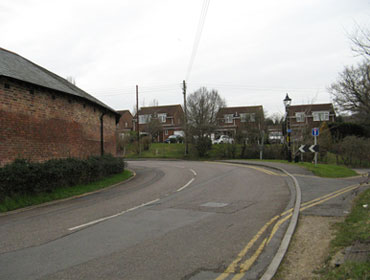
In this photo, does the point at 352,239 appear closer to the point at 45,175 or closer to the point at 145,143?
the point at 45,175

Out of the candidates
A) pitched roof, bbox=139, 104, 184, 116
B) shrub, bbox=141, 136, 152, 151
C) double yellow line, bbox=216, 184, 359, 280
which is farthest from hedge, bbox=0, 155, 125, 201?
pitched roof, bbox=139, 104, 184, 116

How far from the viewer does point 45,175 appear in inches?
452

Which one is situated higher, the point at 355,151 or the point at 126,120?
the point at 126,120

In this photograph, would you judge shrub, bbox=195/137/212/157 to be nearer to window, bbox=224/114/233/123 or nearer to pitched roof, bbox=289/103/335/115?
window, bbox=224/114/233/123

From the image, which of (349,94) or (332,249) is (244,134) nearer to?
(349,94)

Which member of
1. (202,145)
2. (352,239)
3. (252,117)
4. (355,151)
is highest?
(252,117)

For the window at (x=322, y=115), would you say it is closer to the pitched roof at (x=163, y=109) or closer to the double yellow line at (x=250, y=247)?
the pitched roof at (x=163, y=109)

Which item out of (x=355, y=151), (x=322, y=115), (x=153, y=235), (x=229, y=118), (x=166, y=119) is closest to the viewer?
(x=153, y=235)

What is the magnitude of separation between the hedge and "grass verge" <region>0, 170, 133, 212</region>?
0.17m

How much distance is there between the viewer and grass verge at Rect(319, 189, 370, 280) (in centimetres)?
378

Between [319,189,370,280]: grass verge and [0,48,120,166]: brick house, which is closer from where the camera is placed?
[319,189,370,280]: grass verge

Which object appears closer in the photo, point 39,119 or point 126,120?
point 39,119

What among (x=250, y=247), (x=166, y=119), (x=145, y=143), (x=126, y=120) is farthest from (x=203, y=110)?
(x=250, y=247)

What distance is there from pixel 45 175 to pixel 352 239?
1033 centimetres
